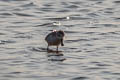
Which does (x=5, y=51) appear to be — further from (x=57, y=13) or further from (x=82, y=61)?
(x=57, y=13)

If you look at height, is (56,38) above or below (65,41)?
above

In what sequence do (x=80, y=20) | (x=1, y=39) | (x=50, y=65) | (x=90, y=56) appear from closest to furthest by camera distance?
(x=50, y=65) → (x=90, y=56) → (x=1, y=39) → (x=80, y=20)

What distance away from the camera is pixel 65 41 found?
57.1ft

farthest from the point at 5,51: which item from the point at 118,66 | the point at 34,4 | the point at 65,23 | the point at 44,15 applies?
the point at 34,4

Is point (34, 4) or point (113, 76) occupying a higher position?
point (34, 4)

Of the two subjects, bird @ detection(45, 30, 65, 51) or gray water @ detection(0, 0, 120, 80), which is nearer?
gray water @ detection(0, 0, 120, 80)

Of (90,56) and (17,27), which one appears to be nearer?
(90,56)

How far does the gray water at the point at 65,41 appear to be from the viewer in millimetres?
13797

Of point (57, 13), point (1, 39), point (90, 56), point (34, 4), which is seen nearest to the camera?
point (90, 56)

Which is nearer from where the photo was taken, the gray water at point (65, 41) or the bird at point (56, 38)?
the gray water at point (65, 41)

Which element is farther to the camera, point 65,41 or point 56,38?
point 65,41

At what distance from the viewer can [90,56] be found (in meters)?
15.5

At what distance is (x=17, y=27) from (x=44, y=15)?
284cm

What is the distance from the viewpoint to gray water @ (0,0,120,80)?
1380 centimetres
